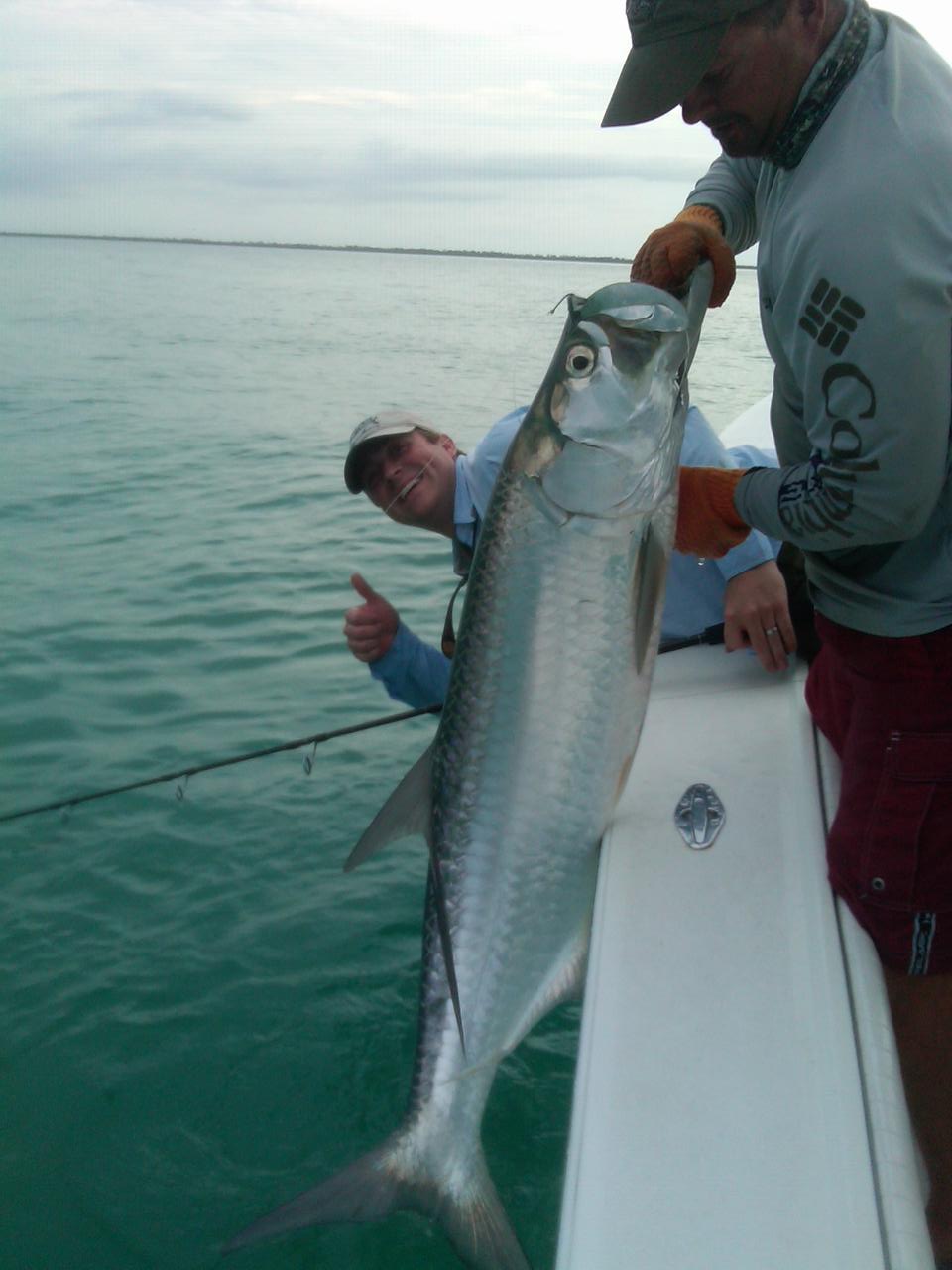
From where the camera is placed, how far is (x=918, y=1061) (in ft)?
5.61

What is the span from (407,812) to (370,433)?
1.67 meters

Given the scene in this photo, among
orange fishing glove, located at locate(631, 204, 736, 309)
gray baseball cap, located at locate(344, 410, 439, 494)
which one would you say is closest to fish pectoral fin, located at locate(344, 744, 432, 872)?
orange fishing glove, located at locate(631, 204, 736, 309)

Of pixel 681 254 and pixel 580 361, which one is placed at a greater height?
pixel 681 254

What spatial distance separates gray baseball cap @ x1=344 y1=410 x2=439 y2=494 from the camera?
338cm

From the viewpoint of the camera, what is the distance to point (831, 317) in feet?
4.53

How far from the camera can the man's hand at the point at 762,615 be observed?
255 centimetres

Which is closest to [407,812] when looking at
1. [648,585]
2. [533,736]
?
[533,736]

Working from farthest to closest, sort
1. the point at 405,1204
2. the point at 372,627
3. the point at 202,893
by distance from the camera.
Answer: the point at 202,893 → the point at 372,627 → the point at 405,1204

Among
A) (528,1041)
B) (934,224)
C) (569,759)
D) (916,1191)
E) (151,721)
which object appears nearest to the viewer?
(934,224)

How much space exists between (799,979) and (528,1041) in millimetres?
1318

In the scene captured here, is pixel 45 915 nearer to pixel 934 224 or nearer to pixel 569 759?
pixel 569 759

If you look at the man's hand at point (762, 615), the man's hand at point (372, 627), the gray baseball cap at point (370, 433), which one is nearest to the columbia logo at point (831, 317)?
the man's hand at point (762, 615)

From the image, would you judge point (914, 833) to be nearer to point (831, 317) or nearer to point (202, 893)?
point (831, 317)

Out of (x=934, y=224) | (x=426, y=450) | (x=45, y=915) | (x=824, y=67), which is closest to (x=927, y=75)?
(x=824, y=67)
